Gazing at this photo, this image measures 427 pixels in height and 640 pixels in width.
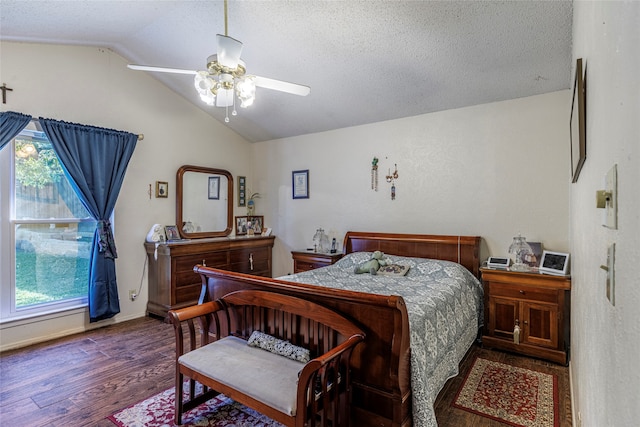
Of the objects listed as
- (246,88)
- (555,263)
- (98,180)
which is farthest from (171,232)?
(555,263)

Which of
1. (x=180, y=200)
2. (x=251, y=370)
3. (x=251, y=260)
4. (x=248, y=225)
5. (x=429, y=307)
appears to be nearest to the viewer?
(x=251, y=370)

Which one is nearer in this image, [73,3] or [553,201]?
[73,3]

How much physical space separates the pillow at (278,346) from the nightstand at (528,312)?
204 cm

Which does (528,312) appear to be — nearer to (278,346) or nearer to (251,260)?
(278,346)

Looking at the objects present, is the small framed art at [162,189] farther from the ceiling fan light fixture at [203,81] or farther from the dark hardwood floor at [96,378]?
the ceiling fan light fixture at [203,81]

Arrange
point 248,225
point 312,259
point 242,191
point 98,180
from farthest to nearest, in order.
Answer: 1. point 242,191
2. point 248,225
3. point 312,259
4. point 98,180

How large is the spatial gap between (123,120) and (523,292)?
4.70 meters

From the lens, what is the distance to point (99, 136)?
3.79 m

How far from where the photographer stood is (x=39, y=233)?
140 inches

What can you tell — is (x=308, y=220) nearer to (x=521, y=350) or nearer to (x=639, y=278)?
(x=521, y=350)

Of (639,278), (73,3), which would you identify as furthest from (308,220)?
(639,278)

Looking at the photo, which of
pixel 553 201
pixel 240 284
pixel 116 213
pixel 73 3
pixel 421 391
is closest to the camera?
pixel 421 391

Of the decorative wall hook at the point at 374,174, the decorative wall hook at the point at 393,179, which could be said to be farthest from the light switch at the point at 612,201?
the decorative wall hook at the point at 374,174

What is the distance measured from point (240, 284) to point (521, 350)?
2.54 m
